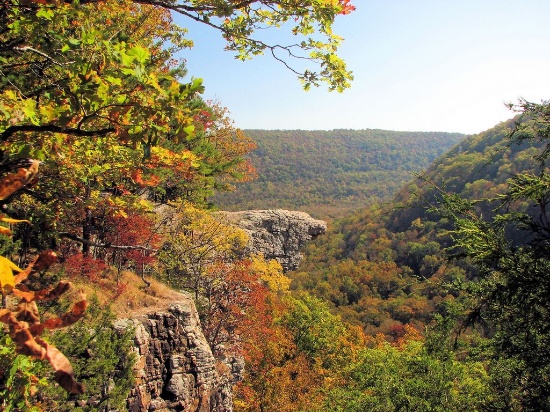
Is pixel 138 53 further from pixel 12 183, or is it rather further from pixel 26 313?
pixel 26 313

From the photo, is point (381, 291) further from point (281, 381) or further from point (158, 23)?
point (158, 23)

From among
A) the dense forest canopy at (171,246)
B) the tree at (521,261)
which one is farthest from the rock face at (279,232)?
the tree at (521,261)

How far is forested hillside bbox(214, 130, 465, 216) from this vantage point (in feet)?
338

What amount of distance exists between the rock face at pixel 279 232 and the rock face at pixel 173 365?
11.1 m

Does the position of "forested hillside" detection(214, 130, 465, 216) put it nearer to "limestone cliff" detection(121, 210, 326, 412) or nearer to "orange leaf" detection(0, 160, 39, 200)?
"limestone cliff" detection(121, 210, 326, 412)

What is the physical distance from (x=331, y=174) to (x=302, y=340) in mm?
107779

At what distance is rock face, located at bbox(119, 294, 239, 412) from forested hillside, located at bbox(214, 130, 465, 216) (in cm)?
7205

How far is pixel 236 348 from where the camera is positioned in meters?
17.9

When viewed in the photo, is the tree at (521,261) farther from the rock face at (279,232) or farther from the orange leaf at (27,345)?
the rock face at (279,232)

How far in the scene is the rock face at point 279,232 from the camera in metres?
24.1

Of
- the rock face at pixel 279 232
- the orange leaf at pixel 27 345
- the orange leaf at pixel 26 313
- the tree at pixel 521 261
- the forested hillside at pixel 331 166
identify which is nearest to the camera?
the orange leaf at pixel 27 345

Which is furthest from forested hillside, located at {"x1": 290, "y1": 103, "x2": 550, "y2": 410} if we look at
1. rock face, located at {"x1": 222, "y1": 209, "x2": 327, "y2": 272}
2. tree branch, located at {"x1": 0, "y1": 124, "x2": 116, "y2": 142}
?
rock face, located at {"x1": 222, "y1": 209, "x2": 327, "y2": 272}

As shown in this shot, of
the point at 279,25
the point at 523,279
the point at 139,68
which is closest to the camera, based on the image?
the point at 139,68

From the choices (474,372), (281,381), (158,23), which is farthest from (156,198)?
(474,372)
